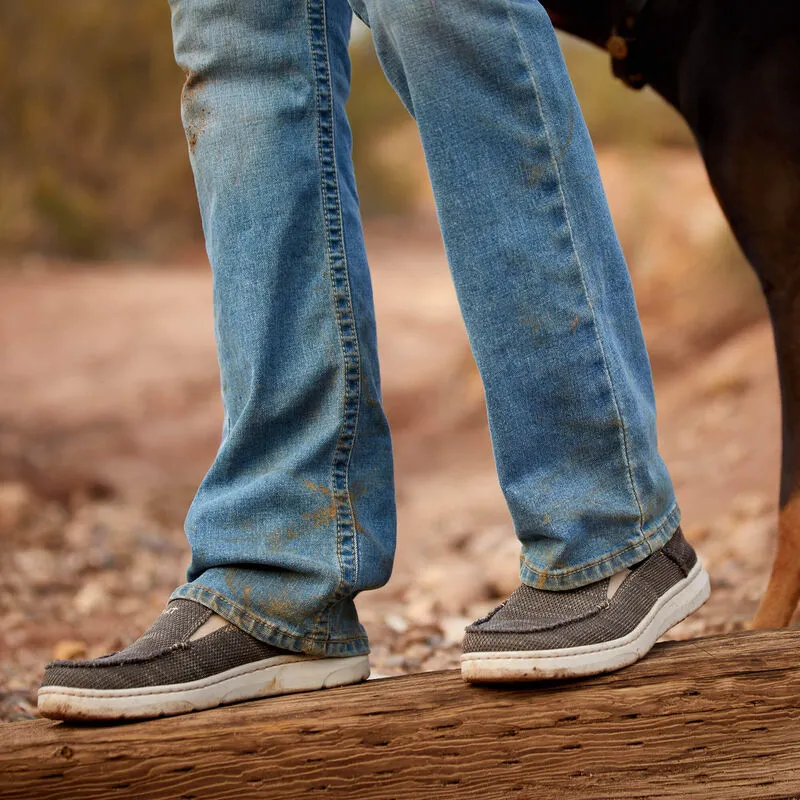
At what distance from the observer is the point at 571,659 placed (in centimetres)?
115

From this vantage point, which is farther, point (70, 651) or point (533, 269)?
point (70, 651)

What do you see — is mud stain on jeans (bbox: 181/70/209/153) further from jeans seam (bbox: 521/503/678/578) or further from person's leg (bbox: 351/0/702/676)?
jeans seam (bbox: 521/503/678/578)

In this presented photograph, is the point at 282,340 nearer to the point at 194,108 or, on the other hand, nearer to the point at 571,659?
the point at 194,108

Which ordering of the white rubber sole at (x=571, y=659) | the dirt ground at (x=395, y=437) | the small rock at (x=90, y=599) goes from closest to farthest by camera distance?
the white rubber sole at (x=571, y=659), the dirt ground at (x=395, y=437), the small rock at (x=90, y=599)

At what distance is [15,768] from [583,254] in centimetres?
92

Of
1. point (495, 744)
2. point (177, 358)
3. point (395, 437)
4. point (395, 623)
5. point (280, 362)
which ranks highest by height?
point (280, 362)

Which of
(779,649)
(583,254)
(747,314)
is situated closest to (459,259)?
(583,254)

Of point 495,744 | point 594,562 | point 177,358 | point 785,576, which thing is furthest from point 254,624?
point 177,358

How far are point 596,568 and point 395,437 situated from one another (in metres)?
5.08

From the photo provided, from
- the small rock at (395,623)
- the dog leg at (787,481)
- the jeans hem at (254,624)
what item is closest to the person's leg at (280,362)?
the jeans hem at (254,624)

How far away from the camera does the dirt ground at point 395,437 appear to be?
2807 mm

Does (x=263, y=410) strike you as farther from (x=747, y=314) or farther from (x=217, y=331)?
(x=747, y=314)

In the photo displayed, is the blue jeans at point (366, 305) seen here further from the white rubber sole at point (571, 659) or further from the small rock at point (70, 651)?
the small rock at point (70, 651)

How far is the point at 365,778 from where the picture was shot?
119 cm
